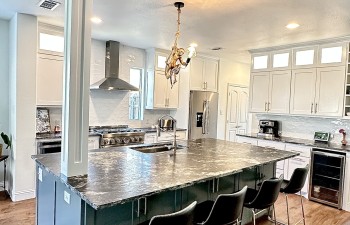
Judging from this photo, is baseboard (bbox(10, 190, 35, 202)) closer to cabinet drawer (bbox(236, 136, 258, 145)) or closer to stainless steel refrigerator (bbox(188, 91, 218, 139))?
stainless steel refrigerator (bbox(188, 91, 218, 139))

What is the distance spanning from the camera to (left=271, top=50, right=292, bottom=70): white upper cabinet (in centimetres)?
495

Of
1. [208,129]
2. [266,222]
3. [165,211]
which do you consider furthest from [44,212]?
[208,129]

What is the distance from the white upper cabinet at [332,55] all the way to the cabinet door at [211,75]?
2.59 meters

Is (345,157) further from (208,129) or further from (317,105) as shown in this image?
(208,129)

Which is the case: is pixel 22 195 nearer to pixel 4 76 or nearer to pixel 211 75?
pixel 4 76

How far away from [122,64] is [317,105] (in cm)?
385

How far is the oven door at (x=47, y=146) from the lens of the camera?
383 centimetres

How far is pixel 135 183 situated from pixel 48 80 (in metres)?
3.01

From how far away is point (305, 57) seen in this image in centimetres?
471

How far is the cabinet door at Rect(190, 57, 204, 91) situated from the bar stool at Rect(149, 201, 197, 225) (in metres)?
4.61

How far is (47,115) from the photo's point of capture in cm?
440

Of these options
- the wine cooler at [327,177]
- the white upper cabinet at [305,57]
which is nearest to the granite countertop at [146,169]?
the wine cooler at [327,177]

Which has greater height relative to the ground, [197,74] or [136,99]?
[197,74]

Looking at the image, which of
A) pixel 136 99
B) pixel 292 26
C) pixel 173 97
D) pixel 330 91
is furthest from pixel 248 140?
pixel 136 99
